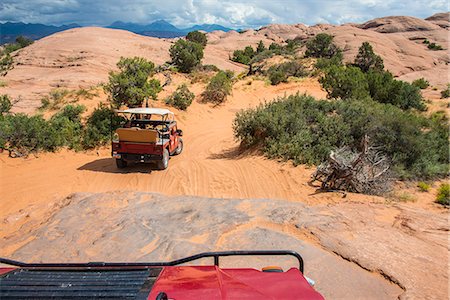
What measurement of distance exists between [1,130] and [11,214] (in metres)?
5.55

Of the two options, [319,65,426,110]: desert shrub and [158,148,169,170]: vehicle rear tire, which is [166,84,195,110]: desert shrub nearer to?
[158,148,169,170]: vehicle rear tire

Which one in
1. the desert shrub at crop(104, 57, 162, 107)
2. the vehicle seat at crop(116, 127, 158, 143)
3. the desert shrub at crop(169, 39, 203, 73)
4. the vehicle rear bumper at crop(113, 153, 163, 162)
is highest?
the desert shrub at crop(169, 39, 203, 73)

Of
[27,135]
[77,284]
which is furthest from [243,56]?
[77,284]

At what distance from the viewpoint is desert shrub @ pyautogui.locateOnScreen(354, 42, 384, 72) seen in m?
33.1

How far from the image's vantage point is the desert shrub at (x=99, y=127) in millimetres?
13203

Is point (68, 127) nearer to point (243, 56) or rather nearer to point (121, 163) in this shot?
point (121, 163)

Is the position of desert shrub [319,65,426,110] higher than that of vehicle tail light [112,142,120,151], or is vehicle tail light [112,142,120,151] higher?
desert shrub [319,65,426,110]

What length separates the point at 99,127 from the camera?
1371 cm

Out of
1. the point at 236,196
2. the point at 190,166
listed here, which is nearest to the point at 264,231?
the point at 236,196

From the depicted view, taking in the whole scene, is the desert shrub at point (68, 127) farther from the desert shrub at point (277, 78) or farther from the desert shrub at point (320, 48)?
the desert shrub at point (320, 48)

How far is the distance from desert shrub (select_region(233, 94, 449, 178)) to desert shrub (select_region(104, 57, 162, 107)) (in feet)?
17.4

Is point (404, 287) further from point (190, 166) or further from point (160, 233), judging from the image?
point (190, 166)

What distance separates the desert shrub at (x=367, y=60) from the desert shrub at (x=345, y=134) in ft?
76.5

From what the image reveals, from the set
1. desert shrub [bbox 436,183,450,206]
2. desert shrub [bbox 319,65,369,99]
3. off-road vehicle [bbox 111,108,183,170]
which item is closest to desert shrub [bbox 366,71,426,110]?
desert shrub [bbox 319,65,369,99]
